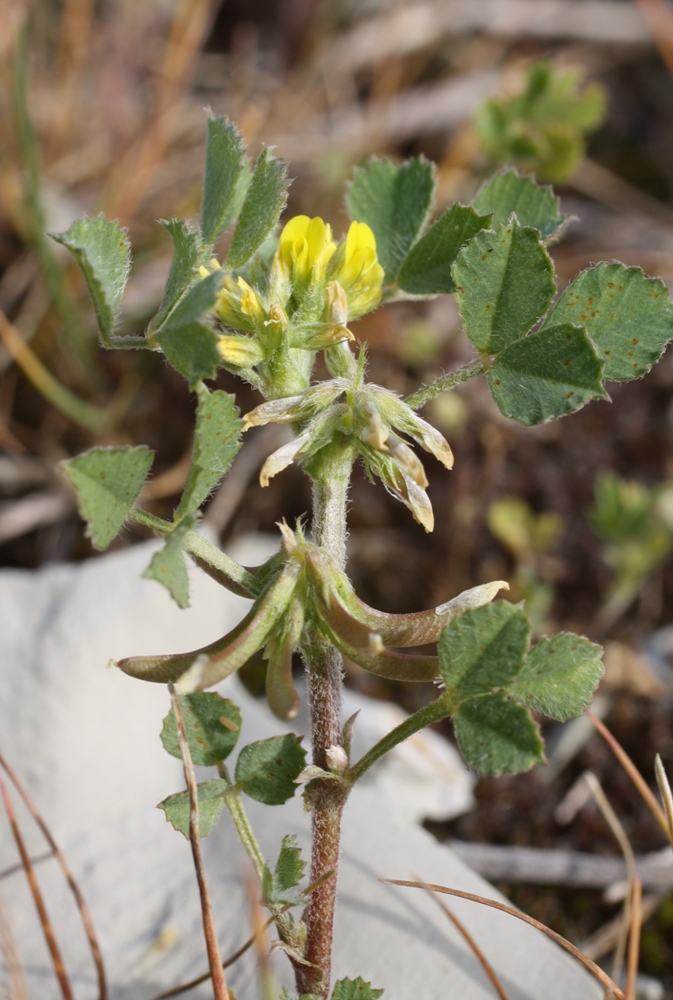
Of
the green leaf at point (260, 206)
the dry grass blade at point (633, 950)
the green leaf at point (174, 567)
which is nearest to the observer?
the green leaf at point (174, 567)

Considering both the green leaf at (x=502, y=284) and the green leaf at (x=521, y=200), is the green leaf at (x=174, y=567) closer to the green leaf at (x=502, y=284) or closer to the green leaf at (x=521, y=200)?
the green leaf at (x=502, y=284)

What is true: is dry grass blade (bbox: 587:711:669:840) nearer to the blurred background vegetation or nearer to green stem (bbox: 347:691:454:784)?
green stem (bbox: 347:691:454:784)

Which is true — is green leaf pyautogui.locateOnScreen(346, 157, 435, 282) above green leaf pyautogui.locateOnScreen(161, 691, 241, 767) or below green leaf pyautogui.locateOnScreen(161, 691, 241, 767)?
above

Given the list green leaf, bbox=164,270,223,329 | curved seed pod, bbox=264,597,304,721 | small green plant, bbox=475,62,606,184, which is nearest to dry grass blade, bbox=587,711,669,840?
curved seed pod, bbox=264,597,304,721

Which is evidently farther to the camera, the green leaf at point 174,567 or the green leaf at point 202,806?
the green leaf at point 202,806

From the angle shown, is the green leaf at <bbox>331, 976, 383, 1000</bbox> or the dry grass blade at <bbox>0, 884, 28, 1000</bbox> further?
the dry grass blade at <bbox>0, 884, 28, 1000</bbox>

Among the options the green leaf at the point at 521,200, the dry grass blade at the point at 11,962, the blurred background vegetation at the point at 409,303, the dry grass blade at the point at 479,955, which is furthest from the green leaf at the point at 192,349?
the blurred background vegetation at the point at 409,303
